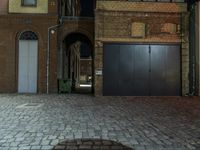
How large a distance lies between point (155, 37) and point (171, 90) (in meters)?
3.63

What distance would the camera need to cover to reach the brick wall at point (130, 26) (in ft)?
61.4

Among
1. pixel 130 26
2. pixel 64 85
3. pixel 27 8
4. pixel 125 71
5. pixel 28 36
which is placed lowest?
pixel 64 85

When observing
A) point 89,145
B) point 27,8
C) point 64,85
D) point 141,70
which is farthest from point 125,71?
A: point 89,145

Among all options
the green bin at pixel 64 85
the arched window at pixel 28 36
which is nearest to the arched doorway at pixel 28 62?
the arched window at pixel 28 36

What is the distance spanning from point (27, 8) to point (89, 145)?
16.7 m

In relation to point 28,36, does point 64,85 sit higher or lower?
lower

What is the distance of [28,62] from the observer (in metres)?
20.5

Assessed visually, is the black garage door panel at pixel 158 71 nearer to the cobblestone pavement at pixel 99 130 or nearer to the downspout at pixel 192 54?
the downspout at pixel 192 54

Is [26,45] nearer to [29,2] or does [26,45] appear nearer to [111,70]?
[29,2]

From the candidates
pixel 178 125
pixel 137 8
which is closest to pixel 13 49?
pixel 137 8

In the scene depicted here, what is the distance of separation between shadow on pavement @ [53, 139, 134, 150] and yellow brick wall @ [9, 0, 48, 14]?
1595 centimetres

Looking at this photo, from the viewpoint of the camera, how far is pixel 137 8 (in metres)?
18.9

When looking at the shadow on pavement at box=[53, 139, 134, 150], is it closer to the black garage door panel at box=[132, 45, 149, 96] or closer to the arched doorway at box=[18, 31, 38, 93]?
the black garage door panel at box=[132, 45, 149, 96]

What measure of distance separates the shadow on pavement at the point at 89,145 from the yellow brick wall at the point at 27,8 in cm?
1595
